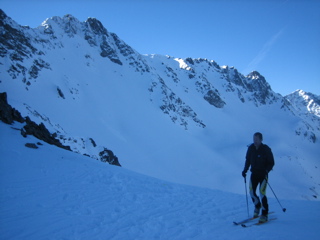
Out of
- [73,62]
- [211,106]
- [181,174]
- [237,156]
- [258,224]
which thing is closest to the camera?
[258,224]

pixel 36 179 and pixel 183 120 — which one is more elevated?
pixel 183 120

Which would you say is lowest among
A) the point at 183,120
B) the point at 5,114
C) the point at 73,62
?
the point at 5,114

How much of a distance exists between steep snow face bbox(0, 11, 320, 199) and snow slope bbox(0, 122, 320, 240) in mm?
12940

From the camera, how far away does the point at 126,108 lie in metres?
57.1

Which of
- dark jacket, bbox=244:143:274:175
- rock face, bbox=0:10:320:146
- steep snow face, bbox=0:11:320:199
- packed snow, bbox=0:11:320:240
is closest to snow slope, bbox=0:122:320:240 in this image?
packed snow, bbox=0:11:320:240

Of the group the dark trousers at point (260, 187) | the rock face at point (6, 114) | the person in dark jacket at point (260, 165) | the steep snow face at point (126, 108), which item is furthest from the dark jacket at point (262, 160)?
the steep snow face at point (126, 108)

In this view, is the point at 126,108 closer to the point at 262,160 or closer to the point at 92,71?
the point at 92,71

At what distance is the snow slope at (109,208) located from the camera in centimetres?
509

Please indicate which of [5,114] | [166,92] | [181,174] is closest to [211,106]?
[166,92]

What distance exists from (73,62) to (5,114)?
1899 inches

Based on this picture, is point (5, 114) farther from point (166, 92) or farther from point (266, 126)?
point (266, 126)

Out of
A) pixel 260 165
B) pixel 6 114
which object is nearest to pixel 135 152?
pixel 6 114

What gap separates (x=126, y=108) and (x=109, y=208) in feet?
168

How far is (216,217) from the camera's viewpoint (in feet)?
21.5
